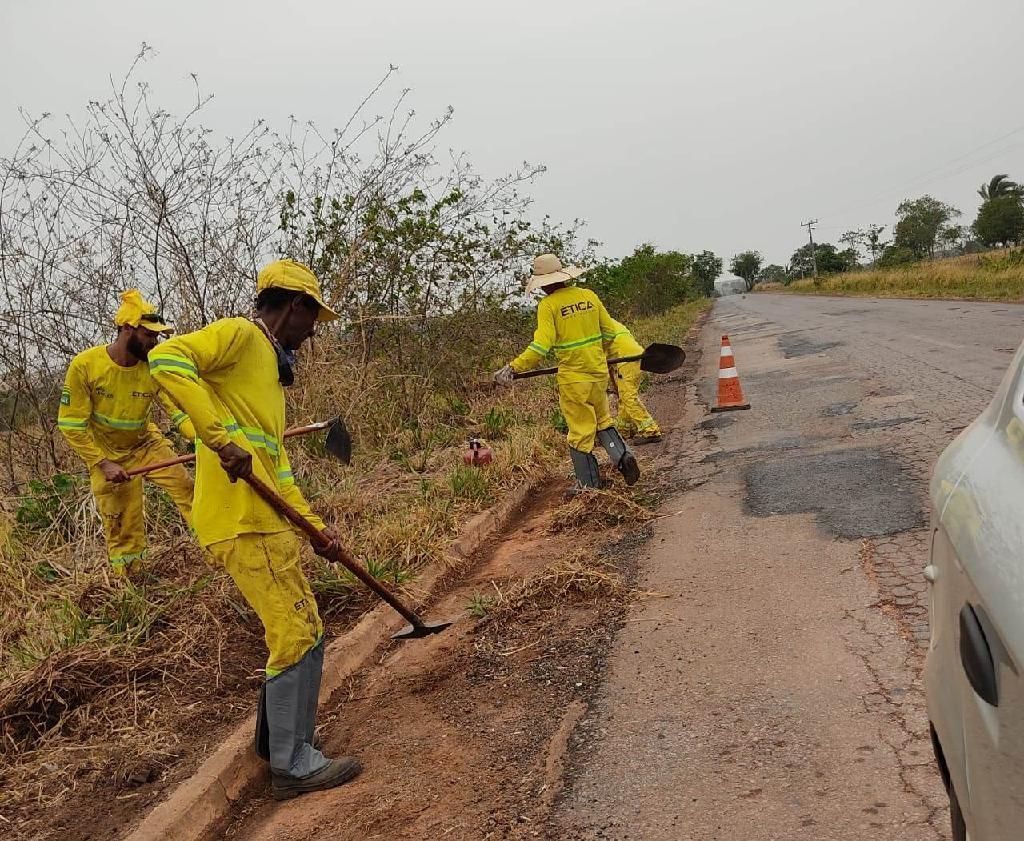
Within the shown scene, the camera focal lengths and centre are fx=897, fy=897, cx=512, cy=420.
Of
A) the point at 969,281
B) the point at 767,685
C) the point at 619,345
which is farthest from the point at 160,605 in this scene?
the point at 969,281

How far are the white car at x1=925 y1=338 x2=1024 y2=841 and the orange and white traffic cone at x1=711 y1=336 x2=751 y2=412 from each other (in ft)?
26.5

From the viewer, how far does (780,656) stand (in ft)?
12.0

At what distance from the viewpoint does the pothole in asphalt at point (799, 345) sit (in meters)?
14.8

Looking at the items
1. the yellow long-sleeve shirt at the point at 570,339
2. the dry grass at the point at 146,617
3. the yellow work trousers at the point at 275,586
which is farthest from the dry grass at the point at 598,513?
the yellow work trousers at the point at 275,586

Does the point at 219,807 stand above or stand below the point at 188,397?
below

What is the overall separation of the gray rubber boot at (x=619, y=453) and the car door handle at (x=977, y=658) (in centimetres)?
531

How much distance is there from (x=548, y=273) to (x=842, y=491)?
2.69 metres

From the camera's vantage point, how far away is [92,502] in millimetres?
6551

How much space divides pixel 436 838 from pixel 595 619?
1.78 m

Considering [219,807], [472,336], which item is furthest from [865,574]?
[472,336]

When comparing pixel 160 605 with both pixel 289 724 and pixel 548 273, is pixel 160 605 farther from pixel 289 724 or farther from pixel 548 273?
pixel 548 273

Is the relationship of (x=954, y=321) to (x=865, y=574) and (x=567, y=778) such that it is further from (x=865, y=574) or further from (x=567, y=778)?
(x=567, y=778)

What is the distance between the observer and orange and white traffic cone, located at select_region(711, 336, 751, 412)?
32.4ft

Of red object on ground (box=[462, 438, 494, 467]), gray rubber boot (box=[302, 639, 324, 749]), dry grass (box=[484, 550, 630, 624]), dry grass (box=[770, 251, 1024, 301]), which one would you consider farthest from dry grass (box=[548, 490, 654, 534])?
dry grass (box=[770, 251, 1024, 301])
